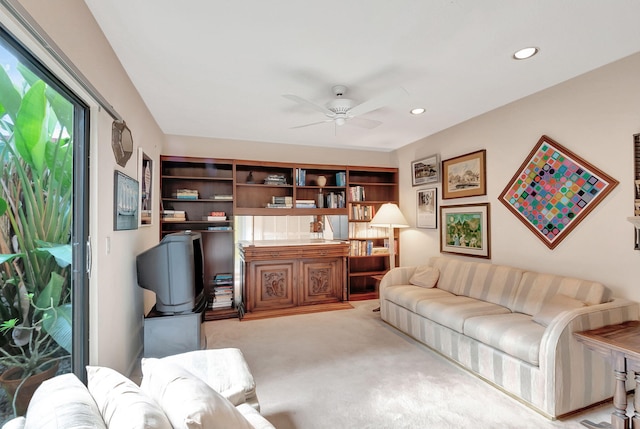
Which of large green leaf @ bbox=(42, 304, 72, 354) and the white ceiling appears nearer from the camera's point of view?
large green leaf @ bbox=(42, 304, 72, 354)

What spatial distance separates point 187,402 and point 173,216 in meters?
3.50

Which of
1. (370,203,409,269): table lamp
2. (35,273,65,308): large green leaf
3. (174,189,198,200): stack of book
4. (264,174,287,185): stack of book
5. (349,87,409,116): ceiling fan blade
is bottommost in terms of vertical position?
(35,273,65,308): large green leaf

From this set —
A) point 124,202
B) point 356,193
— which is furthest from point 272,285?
point 124,202

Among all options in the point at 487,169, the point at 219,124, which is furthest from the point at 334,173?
the point at 487,169

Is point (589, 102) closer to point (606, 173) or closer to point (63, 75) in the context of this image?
point (606, 173)

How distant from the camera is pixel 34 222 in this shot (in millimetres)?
1374

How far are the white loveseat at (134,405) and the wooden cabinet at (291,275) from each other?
2.80 metres

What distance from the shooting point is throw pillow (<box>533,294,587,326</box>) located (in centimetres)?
220

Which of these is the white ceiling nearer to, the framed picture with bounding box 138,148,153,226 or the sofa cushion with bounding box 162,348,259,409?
the framed picture with bounding box 138,148,153,226

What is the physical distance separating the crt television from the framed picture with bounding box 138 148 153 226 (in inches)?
20.2

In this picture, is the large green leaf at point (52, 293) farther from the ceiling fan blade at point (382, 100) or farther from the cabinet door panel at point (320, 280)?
the cabinet door panel at point (320, 280)

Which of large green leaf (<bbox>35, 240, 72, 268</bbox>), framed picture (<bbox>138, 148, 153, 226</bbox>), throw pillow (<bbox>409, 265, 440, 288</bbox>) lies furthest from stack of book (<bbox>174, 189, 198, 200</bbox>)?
throw pillow (<bbox>409, 265, 440, 288</bbox>)

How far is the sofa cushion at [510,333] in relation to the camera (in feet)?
6.63

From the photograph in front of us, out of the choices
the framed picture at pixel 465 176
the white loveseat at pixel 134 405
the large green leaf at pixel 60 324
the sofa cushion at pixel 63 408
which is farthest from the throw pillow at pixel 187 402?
the framed picture at pixel 465 176
